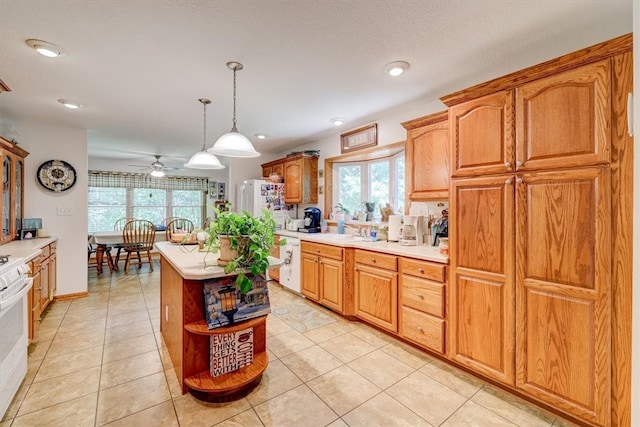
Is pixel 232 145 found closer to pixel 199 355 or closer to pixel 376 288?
pixel 199 355

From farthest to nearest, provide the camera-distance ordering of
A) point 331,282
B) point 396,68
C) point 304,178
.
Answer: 1. point 304,178
2. point 331,282
3. point 396,68

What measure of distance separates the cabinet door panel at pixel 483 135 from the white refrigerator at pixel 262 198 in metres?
3.16

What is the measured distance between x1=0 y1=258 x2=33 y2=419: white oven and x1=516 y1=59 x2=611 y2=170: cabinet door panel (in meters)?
3.05

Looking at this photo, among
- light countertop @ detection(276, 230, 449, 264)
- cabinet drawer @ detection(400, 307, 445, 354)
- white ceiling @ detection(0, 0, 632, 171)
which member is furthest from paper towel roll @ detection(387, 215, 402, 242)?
white ceiling @ detection(0, 0, 632, 171)

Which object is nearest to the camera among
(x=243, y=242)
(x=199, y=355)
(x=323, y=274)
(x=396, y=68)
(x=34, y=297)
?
(x=243, y=242)

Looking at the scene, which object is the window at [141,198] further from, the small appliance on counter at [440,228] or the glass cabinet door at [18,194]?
the small appliance on counter at [440,228]

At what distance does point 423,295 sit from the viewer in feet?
7.53

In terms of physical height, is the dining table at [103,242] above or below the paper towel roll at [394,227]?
below

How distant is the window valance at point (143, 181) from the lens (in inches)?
246

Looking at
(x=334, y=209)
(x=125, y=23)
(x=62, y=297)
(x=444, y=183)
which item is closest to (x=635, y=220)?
(x=444, y=183)

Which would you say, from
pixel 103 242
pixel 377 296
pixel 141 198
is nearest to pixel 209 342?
pixel 377 296

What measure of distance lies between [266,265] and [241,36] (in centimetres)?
141

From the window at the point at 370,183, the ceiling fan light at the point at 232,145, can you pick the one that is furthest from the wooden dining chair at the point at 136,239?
the ceiling fan light at the point at 232,145

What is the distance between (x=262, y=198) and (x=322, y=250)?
5.70 feet
